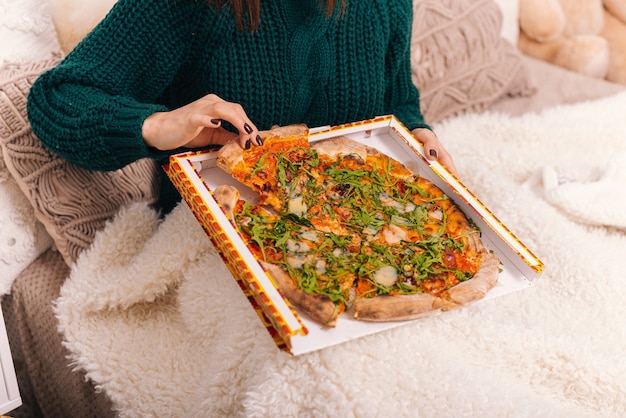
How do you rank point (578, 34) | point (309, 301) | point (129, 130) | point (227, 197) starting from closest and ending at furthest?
point (309, 301) → point (227, 197) → point (129, 130) → point (578, 34)

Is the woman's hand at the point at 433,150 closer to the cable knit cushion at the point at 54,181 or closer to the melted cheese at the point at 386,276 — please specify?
the melted cheese at the point at 386,276

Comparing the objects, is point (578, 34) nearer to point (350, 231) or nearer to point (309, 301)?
point (350, 231)

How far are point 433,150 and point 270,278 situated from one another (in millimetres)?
385

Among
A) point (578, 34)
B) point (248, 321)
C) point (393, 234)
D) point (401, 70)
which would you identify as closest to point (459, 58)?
point (401, 70)

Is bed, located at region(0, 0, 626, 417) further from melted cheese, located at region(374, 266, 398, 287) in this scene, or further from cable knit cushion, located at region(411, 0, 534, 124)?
cable knit cushion, located at region(411, 0, 534, 124)

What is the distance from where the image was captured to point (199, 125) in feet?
2.74

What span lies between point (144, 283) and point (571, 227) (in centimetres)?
84

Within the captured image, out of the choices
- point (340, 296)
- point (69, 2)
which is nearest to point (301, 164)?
point (340, 296)

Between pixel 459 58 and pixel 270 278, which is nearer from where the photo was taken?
pixel 270 278

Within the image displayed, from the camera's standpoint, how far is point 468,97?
161 cm

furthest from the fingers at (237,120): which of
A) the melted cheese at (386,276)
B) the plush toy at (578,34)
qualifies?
the plush toy at (578,34)

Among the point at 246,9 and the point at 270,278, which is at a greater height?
the point at 246,9

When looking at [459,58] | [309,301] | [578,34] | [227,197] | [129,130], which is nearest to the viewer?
[309,301]

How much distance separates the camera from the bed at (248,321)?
2.57 feet
